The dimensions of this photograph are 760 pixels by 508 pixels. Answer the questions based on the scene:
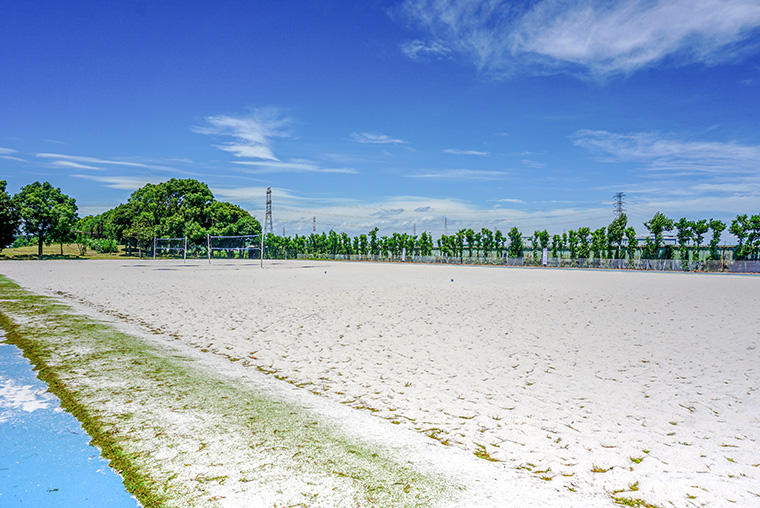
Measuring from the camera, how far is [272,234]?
281 feet

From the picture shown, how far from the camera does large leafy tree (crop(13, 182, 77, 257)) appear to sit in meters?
55.4

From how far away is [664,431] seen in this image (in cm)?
446

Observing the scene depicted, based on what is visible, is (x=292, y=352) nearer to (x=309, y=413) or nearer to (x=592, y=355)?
(x=309, y=413)

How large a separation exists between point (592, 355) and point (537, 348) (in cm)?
86

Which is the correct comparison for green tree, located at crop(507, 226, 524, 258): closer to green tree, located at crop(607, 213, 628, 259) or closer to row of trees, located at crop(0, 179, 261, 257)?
green tree, located at crop(607, 213, 628, 259)

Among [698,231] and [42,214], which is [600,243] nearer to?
[698,231]

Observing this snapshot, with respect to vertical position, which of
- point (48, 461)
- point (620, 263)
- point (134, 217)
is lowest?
point (48, 461)

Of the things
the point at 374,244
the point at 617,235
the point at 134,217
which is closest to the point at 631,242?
the point at 617,235

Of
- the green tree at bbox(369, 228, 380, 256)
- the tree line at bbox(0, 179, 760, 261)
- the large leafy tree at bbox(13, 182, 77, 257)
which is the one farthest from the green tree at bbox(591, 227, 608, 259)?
the large leafy tree at bbox(13, 182, 77, 257)

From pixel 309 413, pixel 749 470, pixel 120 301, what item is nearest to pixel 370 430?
pixel 309 413

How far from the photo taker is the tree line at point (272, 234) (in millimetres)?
53531

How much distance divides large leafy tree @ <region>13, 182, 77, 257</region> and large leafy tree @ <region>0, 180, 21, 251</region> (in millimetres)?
619

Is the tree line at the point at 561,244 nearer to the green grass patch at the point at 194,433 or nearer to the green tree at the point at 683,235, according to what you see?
the green tree at the point at 683,235

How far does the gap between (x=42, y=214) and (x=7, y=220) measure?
3371mm
